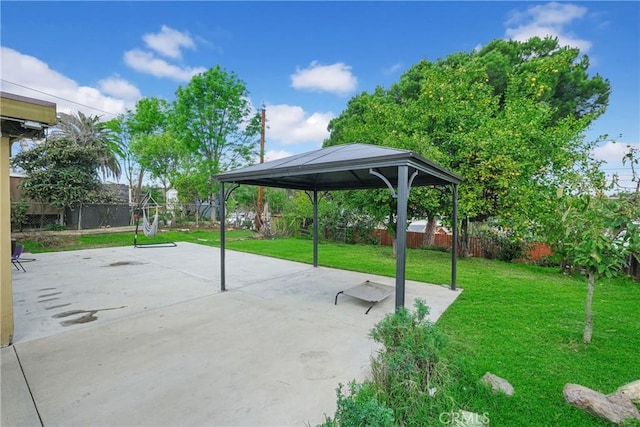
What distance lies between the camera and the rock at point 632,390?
2.29m

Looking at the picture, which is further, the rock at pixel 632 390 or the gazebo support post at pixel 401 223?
the gazebo support post at pixel 401 223

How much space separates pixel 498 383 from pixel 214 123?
19.1m

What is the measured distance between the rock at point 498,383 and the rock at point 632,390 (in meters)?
0.84

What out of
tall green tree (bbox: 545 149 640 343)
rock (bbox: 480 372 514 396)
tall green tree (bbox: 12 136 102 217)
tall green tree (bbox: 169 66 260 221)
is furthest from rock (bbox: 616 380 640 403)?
tall green tree (bbox: 12 136 102 217)

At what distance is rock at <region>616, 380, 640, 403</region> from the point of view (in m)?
2.29

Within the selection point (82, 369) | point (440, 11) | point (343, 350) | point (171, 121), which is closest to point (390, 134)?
point (440, 11)

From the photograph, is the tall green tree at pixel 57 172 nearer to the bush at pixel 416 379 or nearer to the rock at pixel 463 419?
the bush at pixel 416 379

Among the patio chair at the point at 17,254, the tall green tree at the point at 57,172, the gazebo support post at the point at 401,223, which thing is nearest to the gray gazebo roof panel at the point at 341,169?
the gazebo support post at the point at 401,223

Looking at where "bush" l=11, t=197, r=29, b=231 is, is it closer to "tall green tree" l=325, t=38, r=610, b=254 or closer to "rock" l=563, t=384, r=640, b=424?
"tall green tree" l=325, t=38, r=610, b=254

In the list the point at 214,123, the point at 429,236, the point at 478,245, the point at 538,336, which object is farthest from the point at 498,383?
the point at 214,123

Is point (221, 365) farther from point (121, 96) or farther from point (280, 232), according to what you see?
point (121, 96)

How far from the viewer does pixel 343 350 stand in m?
3.21

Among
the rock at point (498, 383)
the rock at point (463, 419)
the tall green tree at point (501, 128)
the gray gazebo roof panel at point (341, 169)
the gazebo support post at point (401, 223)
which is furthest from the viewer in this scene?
the tall green tree at point (501, 128)

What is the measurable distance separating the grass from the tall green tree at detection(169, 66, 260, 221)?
14.3 meters
